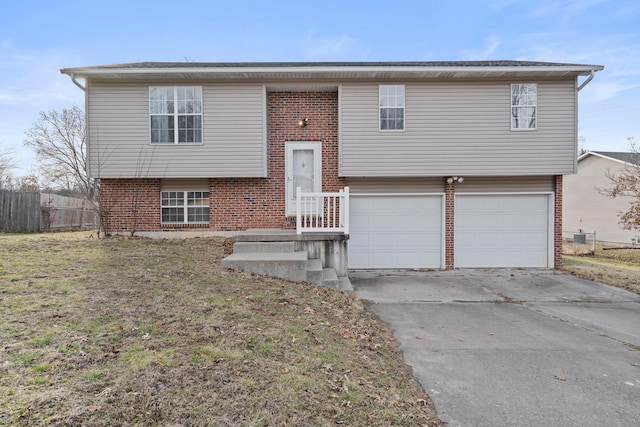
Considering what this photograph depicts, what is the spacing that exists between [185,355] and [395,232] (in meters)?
8.07

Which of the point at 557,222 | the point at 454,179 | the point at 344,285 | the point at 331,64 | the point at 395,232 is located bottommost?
the point at 344,285

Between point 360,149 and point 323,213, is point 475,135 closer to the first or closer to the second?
point 360,149

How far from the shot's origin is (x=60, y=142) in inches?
923

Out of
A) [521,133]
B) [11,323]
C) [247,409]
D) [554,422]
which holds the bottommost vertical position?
[554,422]

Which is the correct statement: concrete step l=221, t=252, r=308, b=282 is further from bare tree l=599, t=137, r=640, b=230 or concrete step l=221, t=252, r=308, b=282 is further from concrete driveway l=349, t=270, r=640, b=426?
bare tree l=599, t=137, r=640, b=230

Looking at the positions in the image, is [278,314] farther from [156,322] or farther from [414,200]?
[414,200]

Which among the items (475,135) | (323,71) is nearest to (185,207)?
(323,71)

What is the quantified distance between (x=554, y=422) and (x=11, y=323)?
16.3 feet

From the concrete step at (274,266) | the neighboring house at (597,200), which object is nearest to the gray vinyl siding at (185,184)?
the concrete step at (274,266)

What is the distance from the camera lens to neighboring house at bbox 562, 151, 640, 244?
62.7ft

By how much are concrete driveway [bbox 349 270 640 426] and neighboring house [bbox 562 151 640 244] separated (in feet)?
47.6

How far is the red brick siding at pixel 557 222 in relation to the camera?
1027 centimetres

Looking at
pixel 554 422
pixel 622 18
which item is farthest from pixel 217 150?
pixel 622 18

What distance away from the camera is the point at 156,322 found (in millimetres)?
3785
